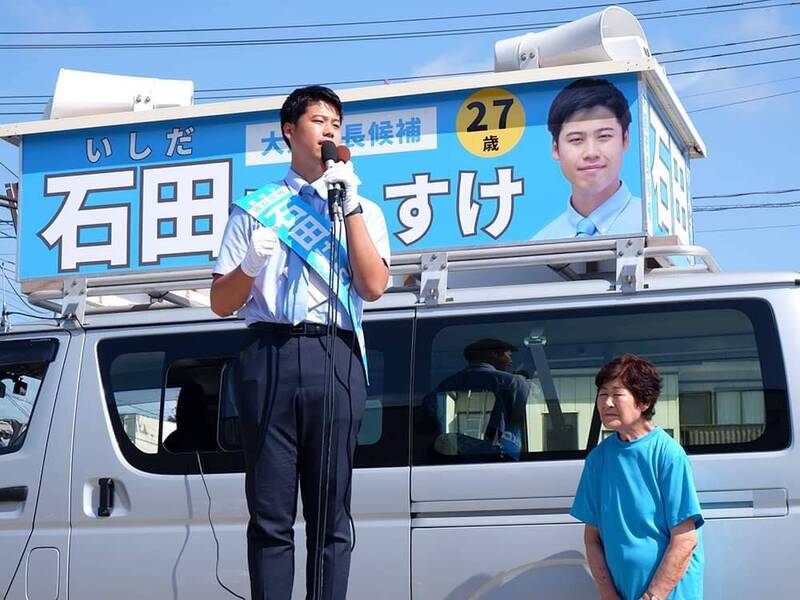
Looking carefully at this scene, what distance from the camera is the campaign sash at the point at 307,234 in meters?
3.33

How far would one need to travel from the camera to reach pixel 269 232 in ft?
10.3

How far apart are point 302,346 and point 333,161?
541 mm

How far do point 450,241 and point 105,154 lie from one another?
5.63 feet

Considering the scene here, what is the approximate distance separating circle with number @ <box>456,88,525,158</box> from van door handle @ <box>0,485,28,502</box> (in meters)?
2.42

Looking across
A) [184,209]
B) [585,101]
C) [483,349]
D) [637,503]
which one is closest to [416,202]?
[483,349]

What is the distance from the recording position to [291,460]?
3.22 m

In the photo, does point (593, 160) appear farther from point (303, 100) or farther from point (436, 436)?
point (303, 100)

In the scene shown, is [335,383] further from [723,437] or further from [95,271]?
[95,271]

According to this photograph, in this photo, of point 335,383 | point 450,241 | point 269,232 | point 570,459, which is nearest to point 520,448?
point 570,459

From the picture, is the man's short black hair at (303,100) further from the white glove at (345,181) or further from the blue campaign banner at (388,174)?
the blue campaign banner at (388,174)

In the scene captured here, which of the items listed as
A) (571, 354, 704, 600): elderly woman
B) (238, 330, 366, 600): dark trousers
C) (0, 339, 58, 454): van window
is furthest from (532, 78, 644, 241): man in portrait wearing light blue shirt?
(0, 339, 58, 454): van window

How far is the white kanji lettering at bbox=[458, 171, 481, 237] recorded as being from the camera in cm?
473

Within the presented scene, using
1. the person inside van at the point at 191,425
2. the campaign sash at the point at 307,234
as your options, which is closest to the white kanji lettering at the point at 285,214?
the campaign sash at the point at 307,234

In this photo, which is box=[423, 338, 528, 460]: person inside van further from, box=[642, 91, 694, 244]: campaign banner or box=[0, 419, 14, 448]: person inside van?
box=[0, 419, 14, 448]: person inside van
